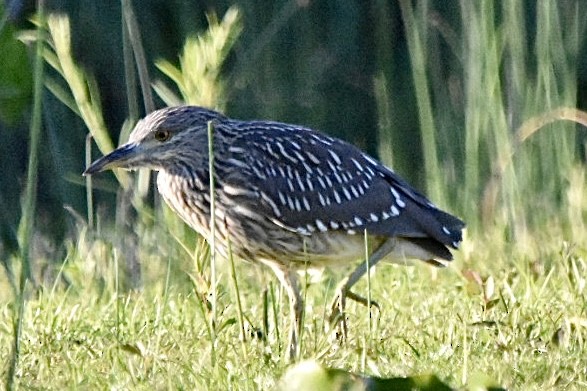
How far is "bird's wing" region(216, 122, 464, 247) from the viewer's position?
6.03m

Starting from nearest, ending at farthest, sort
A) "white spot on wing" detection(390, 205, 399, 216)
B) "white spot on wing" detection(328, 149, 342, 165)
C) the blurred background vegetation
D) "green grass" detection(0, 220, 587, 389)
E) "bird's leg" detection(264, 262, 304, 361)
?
"green grass" detection(0, 220, 587, 389) → "bird's leg" detection(264, 262, 304, 361) → "white spot on wing" detection(390, 205, 399, 216) → "white spot on wing" detection(328, 149, 342, 165) → the blurred background vegetation

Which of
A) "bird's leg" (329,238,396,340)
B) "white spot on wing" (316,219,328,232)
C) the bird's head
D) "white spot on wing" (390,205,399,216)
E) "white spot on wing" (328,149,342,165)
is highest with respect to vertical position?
the bird's head

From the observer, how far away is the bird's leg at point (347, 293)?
5.04 metres

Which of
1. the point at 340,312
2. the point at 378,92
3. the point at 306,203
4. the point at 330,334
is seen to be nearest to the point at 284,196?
the point at 306,203

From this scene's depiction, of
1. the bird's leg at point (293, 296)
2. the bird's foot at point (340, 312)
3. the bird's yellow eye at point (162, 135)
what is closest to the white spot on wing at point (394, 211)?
the bird's leg at point (293, 296)

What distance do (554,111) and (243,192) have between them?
1.70 metres

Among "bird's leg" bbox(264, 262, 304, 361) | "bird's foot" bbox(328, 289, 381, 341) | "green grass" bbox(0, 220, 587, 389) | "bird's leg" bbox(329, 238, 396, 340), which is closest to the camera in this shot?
"green grass" bbox(0, 220, 587, 389)

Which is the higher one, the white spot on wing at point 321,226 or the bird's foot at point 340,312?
the white spot on wing at point 321,226

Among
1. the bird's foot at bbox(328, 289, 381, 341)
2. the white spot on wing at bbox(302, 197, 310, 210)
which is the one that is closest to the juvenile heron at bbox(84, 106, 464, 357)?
the white spot on wing at bbox(302, 197, 310, 210)

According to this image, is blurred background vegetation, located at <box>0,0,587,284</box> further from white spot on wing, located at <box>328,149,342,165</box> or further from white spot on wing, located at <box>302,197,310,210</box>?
white spot on wing, located at <box>302,197,310,210</box>

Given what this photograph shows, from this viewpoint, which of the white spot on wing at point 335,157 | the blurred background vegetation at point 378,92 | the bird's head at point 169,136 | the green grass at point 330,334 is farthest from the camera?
the blurred background vegetation at point 378,92

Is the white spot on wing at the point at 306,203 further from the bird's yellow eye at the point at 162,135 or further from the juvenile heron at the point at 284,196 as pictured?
the bird's yellow eye at the point at 162,135

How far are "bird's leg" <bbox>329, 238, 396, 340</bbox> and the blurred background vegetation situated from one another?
0.91m

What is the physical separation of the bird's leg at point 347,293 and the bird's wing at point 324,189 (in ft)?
0.28
